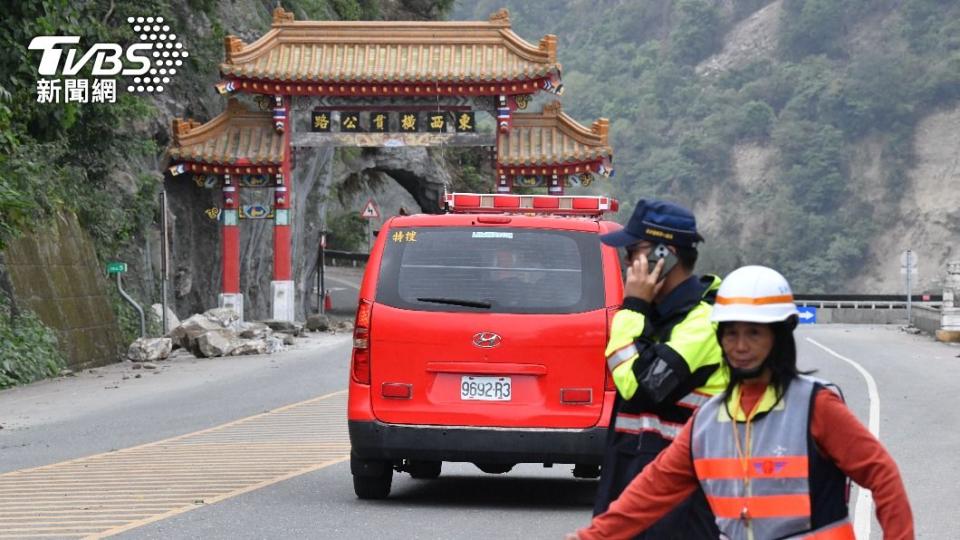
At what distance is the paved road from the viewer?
10711 millimetres

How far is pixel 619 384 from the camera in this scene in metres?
5.82

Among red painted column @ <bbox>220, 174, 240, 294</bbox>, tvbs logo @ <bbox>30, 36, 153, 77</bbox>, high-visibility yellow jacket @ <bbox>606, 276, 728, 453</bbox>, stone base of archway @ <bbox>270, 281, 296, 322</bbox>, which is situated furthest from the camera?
stone base of archway @ <bbox>270, 281, 296, 322</bbox>

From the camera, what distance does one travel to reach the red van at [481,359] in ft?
36.4

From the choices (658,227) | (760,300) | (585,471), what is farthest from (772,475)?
(585,471)

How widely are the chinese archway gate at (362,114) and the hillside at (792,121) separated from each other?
3984 inches

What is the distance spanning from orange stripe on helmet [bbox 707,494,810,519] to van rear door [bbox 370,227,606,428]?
6458 millimetres

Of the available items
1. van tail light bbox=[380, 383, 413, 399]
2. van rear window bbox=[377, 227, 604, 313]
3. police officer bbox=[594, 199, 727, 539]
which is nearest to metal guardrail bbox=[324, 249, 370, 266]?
van rear window bbox=[377, 227, 604, 313]

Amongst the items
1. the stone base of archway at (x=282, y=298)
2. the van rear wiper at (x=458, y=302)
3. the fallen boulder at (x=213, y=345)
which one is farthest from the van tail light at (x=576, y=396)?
the stone base of archway at (x=282, y=298)

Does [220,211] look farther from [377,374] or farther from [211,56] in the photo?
[377,374]

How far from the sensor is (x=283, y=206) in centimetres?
4309

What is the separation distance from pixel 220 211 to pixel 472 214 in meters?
32.3

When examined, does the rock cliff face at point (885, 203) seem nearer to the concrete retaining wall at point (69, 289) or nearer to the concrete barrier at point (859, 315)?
the concrete barrier at point (859, 315)

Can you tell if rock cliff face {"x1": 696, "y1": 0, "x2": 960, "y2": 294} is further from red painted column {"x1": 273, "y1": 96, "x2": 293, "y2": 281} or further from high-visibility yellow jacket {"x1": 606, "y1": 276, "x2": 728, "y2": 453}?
high-visibility yellow jacket {"x1": 606, "y1": 276, "x2": 728, "y2": 453}

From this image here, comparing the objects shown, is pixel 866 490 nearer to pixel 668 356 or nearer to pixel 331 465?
pixel 331 465
